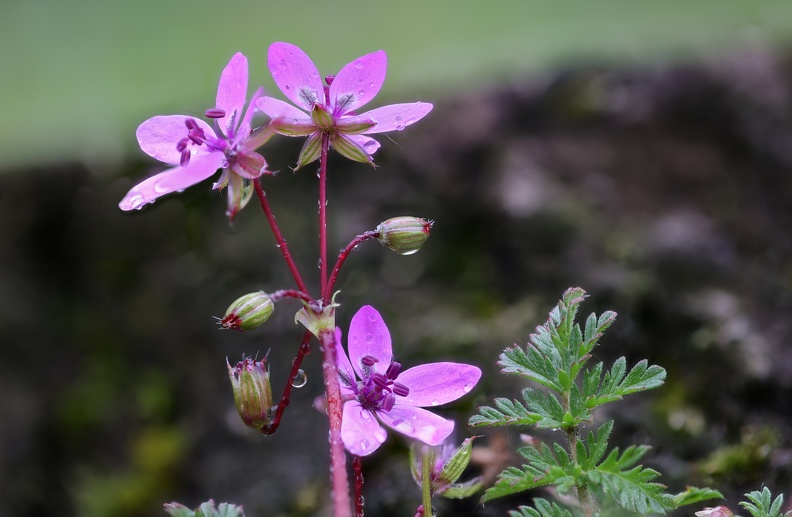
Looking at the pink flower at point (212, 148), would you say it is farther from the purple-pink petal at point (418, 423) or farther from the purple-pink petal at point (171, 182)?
the purple-pink petal at point (418, 423)

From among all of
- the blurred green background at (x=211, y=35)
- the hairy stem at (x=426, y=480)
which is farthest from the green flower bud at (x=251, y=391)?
the blurred green background at (x=211, y=35)

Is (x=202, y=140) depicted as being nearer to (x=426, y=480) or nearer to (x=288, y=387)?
(x=288, y=387)

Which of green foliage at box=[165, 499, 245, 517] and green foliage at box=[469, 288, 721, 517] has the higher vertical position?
green foliage at box=[469, 288, 721, 517]

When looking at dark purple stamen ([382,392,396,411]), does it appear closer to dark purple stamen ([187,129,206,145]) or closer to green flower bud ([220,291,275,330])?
green flower bud ([220,291,275,330])

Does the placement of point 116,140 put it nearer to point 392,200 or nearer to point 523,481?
point 392,200

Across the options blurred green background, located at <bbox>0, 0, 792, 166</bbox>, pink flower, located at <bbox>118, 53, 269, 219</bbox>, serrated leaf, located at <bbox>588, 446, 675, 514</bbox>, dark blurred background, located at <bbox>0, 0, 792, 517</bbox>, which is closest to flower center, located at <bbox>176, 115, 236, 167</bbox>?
pink flower, located at <bbox>118, 53, 269, 219</bbox>

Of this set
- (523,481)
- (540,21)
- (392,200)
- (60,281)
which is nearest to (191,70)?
(540,21)
